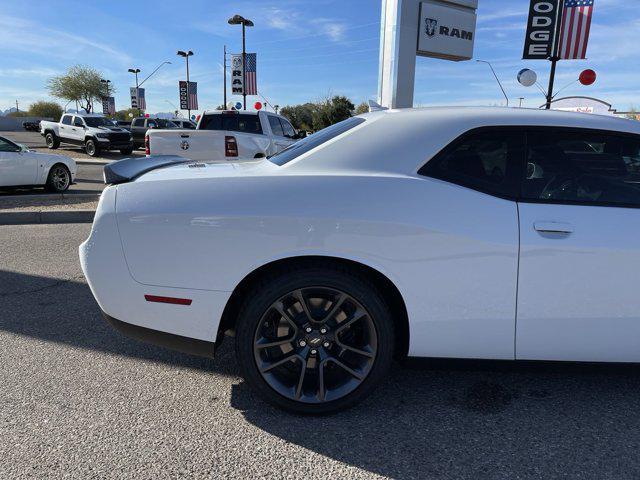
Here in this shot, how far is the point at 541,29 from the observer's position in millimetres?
12000

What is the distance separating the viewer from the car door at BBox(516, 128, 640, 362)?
7.61 feet

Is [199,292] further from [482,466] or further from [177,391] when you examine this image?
[482,466]

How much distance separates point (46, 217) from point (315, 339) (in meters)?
6.84

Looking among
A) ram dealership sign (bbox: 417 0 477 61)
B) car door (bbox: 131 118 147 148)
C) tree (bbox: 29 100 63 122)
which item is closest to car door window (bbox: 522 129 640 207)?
ram dealership sign (bbox: 417 0 477 61)

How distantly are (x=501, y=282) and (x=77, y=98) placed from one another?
72637mm

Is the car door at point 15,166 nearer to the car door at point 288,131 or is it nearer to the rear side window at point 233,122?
the rear side window at point 233,122

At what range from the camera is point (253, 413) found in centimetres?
260

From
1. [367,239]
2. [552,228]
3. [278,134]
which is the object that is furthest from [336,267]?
[278,134]

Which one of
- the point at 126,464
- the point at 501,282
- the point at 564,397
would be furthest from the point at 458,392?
the point at 126,464

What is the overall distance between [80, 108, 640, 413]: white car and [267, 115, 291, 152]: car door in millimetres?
8595

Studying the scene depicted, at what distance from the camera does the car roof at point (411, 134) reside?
2469mm

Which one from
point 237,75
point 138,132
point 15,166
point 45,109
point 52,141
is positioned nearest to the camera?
point 15,166

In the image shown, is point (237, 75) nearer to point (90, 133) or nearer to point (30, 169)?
point (90, 133)

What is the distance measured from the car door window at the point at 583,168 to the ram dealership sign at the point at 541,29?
433 inches
